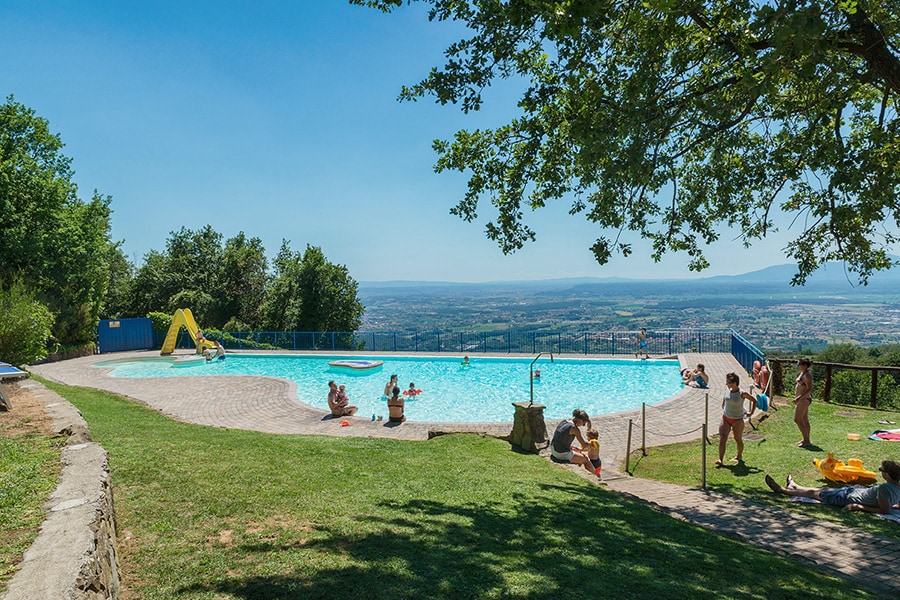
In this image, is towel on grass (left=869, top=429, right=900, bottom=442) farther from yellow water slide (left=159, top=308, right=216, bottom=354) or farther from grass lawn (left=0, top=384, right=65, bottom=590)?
yellow water slide (left=159, top=308, right=216, bottom=354)

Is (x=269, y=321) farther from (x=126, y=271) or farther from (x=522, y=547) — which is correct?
(x=522, y=547)

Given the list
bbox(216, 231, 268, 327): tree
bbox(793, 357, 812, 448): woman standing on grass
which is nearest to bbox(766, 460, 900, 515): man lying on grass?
bbox(793, 357, 812, 448): woman standing on grass

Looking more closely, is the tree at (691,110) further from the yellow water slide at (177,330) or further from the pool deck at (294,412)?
the yellow water slide at (177,330)

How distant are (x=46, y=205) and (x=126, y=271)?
26421 millimetres

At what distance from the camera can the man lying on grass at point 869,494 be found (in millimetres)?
6152

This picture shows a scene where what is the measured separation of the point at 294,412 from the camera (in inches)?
545

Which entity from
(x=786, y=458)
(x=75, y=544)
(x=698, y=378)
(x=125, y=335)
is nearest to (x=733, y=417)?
(x=786, y=458)

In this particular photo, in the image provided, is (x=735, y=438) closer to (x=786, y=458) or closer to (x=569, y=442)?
(x=786, y=458)

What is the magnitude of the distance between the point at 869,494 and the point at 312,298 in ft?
102

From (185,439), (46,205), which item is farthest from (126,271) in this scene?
(185,439)

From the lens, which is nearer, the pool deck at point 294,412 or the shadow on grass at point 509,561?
the shadow on grass at point 509,561

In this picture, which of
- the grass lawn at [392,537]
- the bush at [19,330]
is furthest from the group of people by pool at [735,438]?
the bush at [19,330]

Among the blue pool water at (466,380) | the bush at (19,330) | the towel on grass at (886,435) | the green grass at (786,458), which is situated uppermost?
the bush at (19,330)

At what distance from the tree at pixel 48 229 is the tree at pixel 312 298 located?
10395 millimetres
